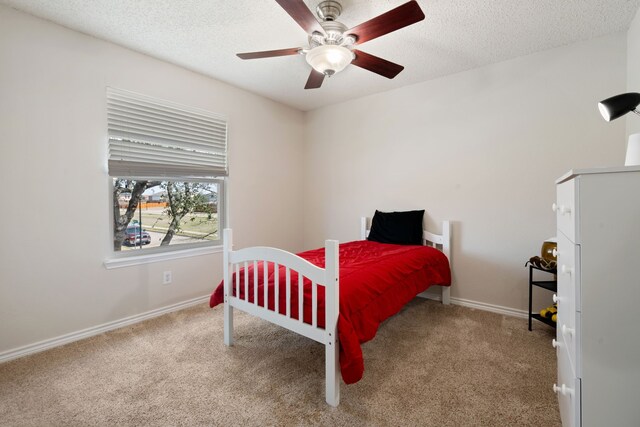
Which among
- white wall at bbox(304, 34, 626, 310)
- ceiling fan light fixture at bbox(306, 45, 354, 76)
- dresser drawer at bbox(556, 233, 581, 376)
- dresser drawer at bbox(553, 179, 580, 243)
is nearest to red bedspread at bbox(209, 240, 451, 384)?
white wall at bbox(304, 34, 626, 310)

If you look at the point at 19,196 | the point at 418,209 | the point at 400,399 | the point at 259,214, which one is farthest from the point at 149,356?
the point at 418,209

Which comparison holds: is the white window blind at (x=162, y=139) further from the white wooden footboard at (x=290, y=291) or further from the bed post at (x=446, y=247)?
the bed post at (x=446, y=247)

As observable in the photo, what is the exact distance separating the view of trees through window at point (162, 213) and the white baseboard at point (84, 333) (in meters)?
0.61

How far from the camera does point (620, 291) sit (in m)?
0.90

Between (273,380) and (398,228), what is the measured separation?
1.98 metres

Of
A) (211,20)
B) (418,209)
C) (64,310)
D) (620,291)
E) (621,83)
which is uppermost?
(211,20)

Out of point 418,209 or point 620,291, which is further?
point 418,209

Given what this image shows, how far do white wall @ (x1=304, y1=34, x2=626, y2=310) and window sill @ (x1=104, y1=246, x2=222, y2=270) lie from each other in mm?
1750

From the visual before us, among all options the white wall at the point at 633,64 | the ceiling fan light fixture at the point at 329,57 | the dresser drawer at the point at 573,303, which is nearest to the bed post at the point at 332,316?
the dresser drawer at the point at 573,303

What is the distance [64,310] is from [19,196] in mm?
876

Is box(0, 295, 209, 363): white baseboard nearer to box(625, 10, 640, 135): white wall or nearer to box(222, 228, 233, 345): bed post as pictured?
box(222, 228, 233, 345): bed post

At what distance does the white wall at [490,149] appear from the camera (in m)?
2.37

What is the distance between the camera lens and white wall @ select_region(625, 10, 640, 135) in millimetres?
1966

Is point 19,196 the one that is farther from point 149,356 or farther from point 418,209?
point 418,209
